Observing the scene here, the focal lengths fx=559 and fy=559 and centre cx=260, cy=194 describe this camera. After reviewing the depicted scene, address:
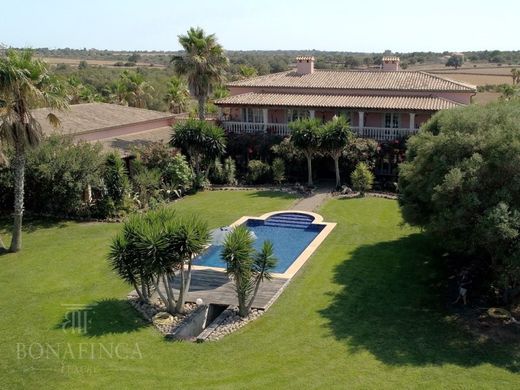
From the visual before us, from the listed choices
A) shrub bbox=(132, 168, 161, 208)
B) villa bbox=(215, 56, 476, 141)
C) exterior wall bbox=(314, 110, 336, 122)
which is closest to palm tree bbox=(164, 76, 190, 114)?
villa bbox=(215, 56, 476, 141)

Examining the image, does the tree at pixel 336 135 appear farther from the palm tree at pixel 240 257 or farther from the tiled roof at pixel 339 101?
the palm tree at pixel 240 257

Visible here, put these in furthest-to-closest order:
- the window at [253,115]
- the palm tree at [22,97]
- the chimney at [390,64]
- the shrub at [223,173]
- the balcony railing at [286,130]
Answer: the chimney at [390,64]
the window at [253,115]
the shrub at [223,173]
the balcony railing at [286,130]
the palm tree at [22,97]

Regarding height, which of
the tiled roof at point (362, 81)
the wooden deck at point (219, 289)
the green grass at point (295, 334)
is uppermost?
the tiled roof at point (362, 81)

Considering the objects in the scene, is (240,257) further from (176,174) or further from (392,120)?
(392,120)

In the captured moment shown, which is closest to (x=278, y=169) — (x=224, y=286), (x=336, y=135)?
(x=336, y=135)

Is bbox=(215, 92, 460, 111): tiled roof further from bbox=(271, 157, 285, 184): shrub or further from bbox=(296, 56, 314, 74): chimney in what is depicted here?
bbox=(271, 157, 285, 184): shrub

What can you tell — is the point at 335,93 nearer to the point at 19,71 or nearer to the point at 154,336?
the point at 19,71

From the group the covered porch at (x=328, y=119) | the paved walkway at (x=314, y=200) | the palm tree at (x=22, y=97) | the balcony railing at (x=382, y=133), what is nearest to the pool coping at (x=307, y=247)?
the paved walkway at (x=314, y=200)


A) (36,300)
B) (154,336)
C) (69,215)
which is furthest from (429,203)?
(69,215)
